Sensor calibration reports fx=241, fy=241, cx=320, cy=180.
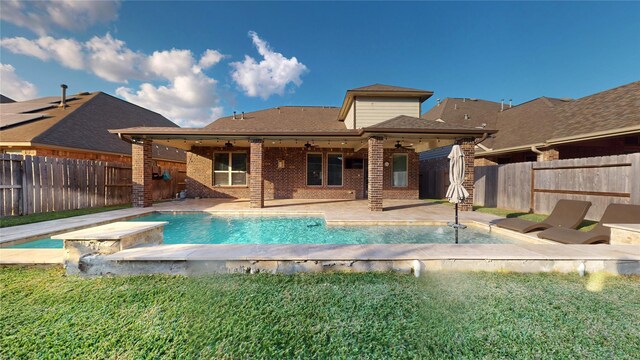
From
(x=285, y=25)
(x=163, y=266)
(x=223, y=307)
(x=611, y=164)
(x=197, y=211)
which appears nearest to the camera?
(x=223, y=307)

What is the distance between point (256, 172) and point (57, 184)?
22.0 ft

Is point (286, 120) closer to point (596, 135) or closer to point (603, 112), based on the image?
point (596, 135)

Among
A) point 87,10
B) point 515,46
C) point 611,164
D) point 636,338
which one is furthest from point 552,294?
point 515,46

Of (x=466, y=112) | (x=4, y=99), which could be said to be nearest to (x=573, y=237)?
(x=466, y=112)

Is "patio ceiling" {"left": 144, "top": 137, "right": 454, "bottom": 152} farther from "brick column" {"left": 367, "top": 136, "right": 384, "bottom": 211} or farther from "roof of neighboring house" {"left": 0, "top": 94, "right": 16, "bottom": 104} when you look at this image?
"roof of neighboring house" {"left": 0, "top": 94, "right": 16, "bottom": 104}

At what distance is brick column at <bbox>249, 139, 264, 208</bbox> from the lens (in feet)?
32.8

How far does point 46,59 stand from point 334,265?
20065 mm

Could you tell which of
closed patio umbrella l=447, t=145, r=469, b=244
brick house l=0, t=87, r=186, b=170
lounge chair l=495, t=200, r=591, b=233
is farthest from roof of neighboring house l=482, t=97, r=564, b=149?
brick house l=0, t=87, r=186, b=170

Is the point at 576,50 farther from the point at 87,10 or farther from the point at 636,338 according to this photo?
the point at 87,10

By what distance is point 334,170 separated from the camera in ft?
45.4

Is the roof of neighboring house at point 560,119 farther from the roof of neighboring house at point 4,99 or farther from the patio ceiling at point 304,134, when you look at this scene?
the roof of neighboring house at point 4,99

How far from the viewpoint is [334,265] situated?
3441mm

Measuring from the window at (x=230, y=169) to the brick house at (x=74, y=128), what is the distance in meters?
4.33

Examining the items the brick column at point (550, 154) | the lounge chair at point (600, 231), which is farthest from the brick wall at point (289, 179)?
the lounge chair at point (600, 231)
